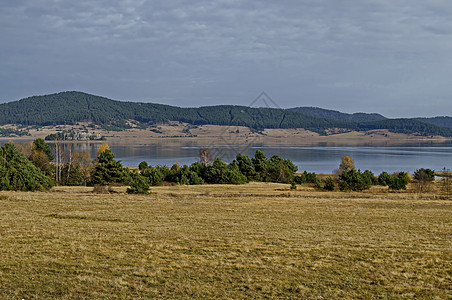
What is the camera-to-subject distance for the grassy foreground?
915cm

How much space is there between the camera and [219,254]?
1250 cm

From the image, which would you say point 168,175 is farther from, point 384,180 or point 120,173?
point 384,180

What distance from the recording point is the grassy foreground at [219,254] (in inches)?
360

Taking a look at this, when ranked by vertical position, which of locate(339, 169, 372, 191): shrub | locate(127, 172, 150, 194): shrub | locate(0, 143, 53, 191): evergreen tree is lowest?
locate(339, 169, 372, 191): shrub

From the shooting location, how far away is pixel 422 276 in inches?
411

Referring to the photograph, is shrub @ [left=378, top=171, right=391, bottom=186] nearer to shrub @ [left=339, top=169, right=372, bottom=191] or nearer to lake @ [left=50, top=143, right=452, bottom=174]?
shrub @ [left=339, top=169, right=372, bottom=191]

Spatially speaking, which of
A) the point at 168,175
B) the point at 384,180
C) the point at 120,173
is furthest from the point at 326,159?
the point at 120,173

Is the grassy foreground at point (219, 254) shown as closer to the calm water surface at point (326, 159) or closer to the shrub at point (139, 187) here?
the shrub at point (139, 187)

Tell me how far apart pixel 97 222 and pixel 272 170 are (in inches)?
1990

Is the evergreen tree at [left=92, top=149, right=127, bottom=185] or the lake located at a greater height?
the evergreen tree at [left=92, top=149, right=127, bottom=185]

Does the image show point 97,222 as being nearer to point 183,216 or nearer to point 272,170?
point 183,216

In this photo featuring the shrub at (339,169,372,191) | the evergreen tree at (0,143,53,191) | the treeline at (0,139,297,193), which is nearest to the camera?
the evergreen tree at (0,143,53,191)

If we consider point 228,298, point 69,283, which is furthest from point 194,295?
point 69,283

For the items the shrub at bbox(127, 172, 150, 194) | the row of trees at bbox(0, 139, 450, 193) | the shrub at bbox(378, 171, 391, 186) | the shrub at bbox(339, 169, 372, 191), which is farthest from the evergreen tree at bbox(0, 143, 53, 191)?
the shrub at bbox(378, 171, 391, 186)
